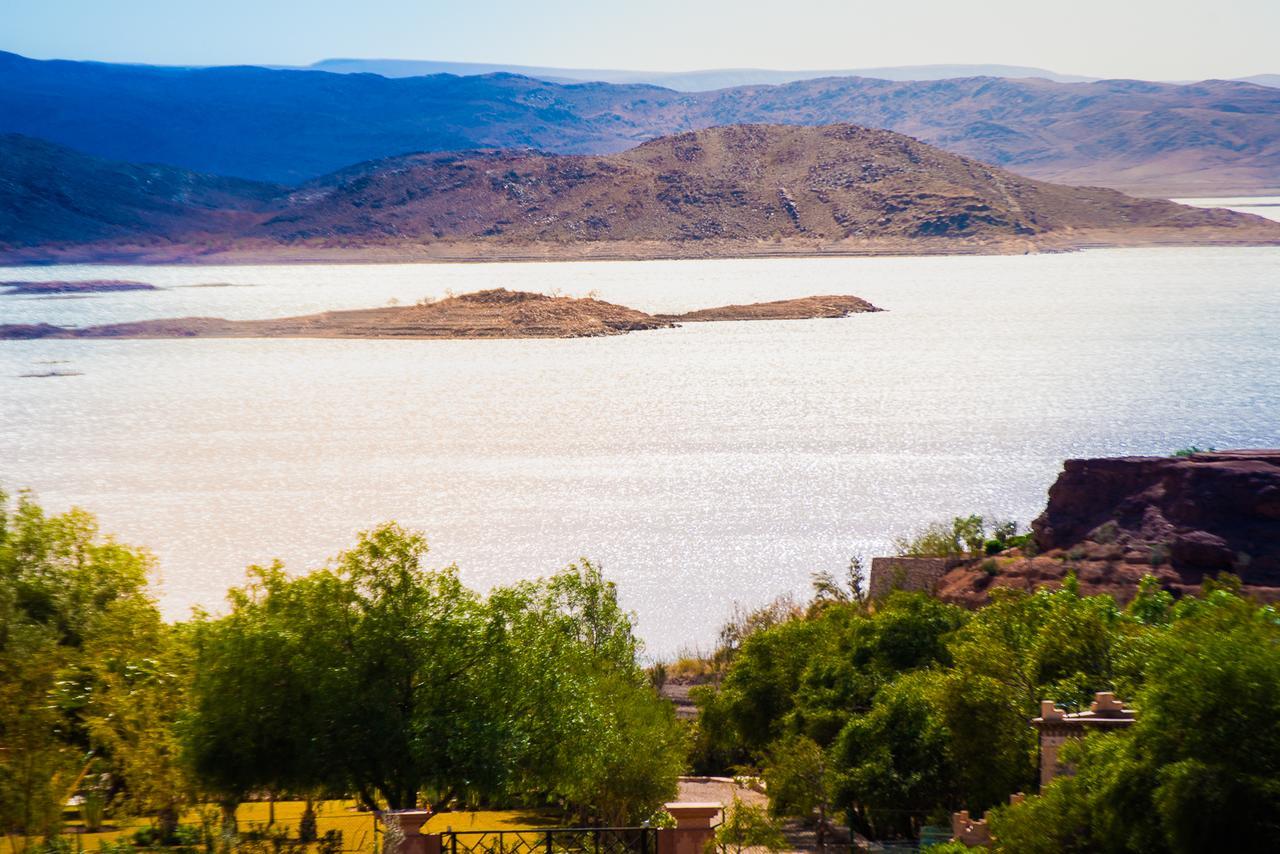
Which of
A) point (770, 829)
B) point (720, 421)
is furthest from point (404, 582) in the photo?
point (720, 421)

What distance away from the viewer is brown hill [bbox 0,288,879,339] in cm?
12588

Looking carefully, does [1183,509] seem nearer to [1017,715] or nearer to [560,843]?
[1017,715]

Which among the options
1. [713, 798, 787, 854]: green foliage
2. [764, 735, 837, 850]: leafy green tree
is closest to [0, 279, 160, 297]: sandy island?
[764, 735, 837, 850]: leafy green tree

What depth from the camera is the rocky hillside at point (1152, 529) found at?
34781mm

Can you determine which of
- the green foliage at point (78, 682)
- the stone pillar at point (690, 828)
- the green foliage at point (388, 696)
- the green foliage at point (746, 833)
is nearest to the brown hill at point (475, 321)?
the green foliage at point (78, 682)

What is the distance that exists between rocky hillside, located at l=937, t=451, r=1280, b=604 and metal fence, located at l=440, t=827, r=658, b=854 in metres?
18.6

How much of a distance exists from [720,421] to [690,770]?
5215cm

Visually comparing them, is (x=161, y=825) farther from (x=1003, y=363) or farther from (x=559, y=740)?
(x=1003, y=363)

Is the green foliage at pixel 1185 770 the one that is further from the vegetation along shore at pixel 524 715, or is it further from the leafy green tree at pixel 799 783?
A: the leafy green tree at pixel 799 783

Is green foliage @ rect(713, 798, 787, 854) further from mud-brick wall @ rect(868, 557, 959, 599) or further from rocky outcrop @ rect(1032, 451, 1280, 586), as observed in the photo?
rocky outcrop @ rect(1032, 451, 1280, 586)

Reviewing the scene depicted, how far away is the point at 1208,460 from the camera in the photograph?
130 feet

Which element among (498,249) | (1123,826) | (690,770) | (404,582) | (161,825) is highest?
(498,249)

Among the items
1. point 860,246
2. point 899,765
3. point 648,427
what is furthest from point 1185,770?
point 860,246

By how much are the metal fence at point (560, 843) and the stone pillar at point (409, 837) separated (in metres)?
0.12
